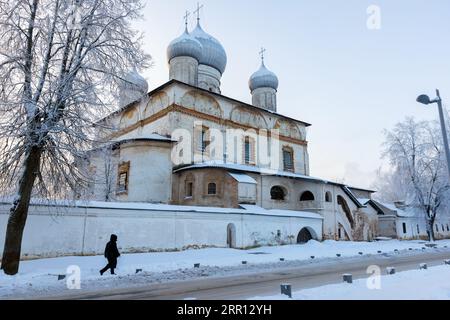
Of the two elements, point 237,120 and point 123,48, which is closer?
point 123,48

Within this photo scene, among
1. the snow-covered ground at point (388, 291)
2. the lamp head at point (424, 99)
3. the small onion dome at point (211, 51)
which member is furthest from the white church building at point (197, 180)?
the lamp head at point (424, 99)

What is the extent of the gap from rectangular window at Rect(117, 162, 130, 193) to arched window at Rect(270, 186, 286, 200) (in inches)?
463

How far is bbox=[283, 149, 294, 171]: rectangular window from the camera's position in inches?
1410

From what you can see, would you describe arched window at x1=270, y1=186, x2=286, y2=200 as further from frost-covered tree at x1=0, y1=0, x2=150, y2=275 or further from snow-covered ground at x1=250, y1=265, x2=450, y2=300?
snow-covered ground at x1=250, y1=265, x2=450, y2=300

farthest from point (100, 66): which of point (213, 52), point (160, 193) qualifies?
point (213, 52)

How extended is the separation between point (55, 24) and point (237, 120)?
21.2 meters

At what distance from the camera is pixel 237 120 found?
31.7 metres

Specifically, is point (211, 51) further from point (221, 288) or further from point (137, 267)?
point (221, 288)

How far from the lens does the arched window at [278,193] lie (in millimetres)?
29150

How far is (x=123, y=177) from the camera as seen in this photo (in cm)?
2561

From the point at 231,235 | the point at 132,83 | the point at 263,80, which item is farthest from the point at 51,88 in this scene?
the point at 263,80

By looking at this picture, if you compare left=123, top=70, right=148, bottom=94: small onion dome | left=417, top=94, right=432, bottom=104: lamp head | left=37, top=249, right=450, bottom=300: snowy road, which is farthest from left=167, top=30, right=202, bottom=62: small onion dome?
left=37, top=249, right=450, bottom=300: snowy road

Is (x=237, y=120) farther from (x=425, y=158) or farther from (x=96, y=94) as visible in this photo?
(x=96, y=94)
